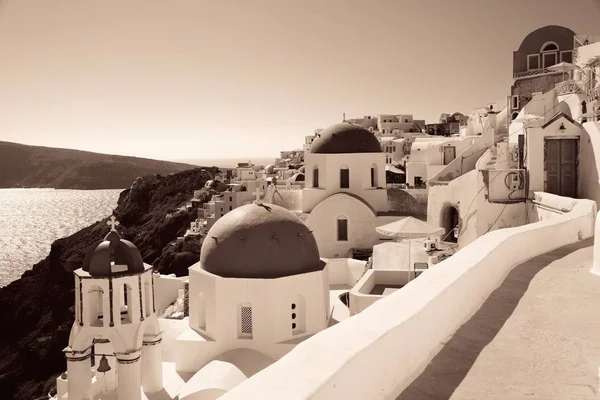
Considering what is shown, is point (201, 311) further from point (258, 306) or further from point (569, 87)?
point (569, 87)

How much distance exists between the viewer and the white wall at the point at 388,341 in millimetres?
2164

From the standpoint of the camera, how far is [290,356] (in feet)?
7.88

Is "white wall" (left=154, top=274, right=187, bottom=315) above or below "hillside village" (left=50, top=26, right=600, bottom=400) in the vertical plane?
below

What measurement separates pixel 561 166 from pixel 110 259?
1046 cm

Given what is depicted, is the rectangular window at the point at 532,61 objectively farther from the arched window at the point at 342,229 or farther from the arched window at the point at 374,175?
the arched window at the point at 342,229

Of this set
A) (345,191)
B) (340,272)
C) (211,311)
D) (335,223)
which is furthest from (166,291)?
(211,311)

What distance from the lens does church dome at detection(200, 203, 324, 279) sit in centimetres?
1184

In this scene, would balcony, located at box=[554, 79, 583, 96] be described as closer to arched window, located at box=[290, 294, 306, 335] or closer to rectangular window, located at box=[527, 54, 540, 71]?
rectangular window, located at box=[527, 54, 540, 71]

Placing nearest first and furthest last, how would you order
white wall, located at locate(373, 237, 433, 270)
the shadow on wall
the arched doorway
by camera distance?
white wall, located at locate(373, 237, 433, 270) < the arched doorway < the shadow on wall

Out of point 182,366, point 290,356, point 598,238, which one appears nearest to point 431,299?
point 290,356

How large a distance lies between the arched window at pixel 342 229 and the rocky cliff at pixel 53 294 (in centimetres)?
2667

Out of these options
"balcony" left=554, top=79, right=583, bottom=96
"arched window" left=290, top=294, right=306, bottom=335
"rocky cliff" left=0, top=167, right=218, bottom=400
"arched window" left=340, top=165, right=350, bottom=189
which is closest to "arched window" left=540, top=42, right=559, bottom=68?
"balcony" left=554, top=79, right=583, bottom=96

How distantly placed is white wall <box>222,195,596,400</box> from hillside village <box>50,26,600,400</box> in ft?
0.04

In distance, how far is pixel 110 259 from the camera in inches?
455
